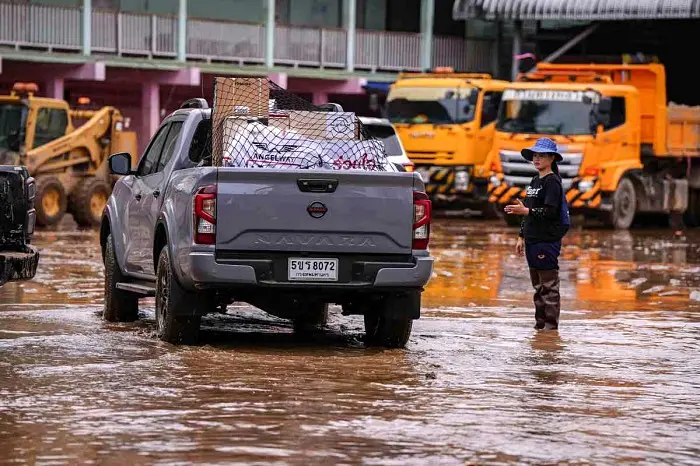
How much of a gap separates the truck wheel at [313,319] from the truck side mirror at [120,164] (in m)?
1.83

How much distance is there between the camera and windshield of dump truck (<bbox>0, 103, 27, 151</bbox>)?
95.6ft

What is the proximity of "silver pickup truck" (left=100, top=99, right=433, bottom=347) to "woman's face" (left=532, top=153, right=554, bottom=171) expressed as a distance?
2391mm

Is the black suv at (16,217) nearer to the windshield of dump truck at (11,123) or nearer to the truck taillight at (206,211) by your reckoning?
the truck taillight at (206,211)

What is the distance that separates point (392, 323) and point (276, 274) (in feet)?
3.57

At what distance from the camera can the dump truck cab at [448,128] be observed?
111 ft

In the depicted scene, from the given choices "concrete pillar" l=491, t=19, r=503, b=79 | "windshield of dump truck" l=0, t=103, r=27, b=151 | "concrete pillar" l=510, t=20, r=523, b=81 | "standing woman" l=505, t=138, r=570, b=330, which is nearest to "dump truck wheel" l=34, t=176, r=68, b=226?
"windshield of dump truck" l=0, t=103, r=27, b=151

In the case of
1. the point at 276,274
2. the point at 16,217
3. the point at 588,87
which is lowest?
the point at 276,274

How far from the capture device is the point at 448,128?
111 feet

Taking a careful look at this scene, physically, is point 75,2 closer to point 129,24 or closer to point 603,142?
point 129,24

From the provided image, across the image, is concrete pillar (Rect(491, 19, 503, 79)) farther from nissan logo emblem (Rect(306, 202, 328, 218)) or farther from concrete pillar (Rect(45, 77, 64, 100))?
nissan logo emblem (Rect(306, 202, 328, 218))

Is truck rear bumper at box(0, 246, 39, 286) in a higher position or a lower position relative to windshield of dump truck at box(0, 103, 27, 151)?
lower

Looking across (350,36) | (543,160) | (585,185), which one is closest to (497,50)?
(350,36)

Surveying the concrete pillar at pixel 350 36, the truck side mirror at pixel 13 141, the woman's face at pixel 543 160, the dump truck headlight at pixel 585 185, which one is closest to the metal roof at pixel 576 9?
the concrete pillar at pixel 350 36

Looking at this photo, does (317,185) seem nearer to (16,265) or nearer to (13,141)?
(16,265)
